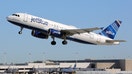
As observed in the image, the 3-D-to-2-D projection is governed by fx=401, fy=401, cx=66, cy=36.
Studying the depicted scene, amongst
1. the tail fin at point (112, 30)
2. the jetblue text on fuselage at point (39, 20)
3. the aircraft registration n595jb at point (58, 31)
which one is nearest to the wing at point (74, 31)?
the aircraft registration n595jb at point (58, 31)

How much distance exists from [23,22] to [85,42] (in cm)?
1884

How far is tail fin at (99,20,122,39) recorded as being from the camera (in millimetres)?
112169

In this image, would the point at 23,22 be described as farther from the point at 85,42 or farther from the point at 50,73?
the point at 50,73

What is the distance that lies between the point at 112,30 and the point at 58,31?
2345 centimetres

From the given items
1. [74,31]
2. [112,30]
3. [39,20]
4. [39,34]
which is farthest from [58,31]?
[112,30]

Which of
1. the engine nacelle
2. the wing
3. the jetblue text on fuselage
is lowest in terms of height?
the engine nacelle

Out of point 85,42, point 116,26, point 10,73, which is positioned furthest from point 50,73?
point 85,42

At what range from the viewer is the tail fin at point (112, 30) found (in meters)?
112

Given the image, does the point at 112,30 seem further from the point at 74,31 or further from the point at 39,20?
the point at 39,20

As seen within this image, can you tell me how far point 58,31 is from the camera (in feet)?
319

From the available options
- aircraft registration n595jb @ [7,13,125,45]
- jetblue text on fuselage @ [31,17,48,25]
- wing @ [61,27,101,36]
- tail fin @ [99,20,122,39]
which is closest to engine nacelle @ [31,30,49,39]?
aircraft registration n595jb @ [7,13,125,45]

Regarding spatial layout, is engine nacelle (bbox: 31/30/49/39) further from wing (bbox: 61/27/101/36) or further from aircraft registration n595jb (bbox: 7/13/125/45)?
wing (bbox: 61/27/101/36)

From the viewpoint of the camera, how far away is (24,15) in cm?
9312

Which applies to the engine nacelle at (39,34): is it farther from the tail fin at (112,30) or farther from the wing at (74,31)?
the tail fin at (112,30)
